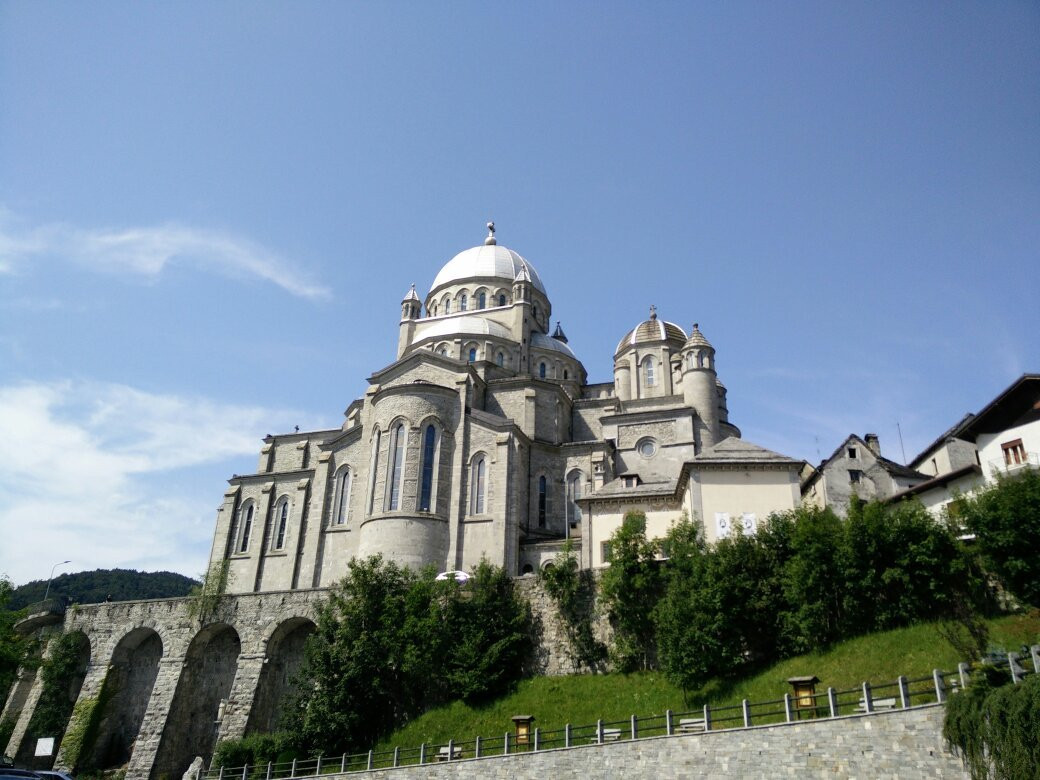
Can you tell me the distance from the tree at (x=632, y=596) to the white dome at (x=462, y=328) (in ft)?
91.6

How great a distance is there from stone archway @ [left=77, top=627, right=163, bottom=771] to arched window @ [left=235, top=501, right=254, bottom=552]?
36.1 ft

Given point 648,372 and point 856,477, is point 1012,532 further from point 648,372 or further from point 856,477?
point 648,372

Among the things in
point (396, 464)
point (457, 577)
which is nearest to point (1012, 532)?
point (457, 577)

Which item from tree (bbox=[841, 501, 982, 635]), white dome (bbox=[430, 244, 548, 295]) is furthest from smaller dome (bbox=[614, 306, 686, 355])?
tree (bbox=[841, 501, 982, 635])

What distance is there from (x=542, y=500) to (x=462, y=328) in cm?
1570

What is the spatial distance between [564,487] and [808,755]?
97.5ft

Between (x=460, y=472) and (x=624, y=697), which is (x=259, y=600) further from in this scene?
(x=624, y=697)

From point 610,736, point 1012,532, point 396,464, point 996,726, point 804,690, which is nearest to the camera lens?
point 996,726

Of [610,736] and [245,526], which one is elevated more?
[245,526]

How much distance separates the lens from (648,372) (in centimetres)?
5909

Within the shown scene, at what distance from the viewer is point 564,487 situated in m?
49.2

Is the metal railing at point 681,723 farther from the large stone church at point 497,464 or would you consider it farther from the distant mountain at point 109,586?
the distant mountain at point 109,586

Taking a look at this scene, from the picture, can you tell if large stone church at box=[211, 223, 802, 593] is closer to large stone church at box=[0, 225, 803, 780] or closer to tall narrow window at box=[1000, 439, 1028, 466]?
large stone church at box=[0, 225, 803, 780]

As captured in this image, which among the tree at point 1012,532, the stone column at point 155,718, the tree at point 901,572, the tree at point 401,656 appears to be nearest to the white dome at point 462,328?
the tree at point 401,656
